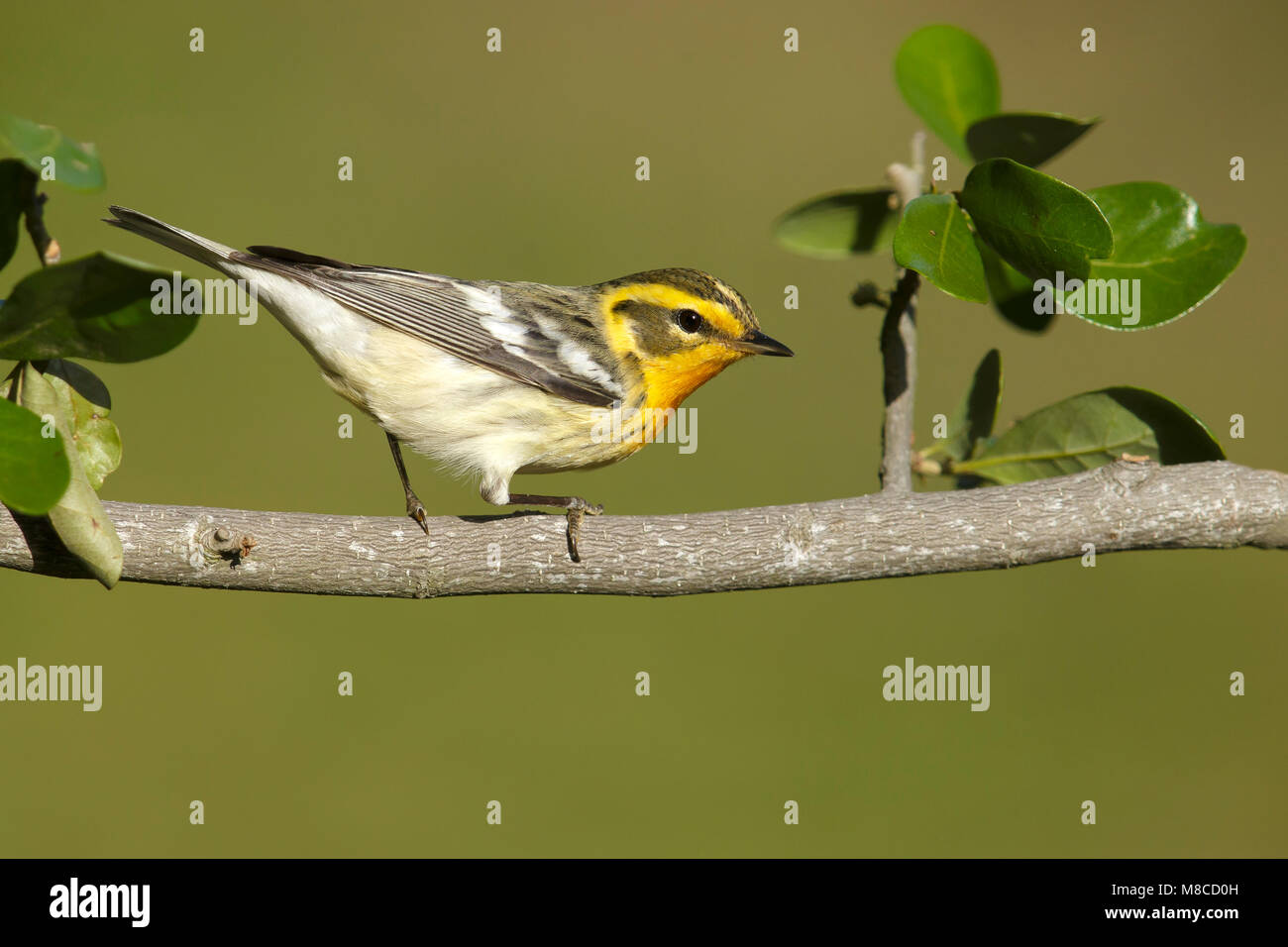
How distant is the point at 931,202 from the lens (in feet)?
6.10

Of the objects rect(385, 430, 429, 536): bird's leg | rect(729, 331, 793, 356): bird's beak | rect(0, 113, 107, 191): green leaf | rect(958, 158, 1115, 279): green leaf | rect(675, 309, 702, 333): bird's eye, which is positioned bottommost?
rect(385, 430, 429, 536): bird's leg

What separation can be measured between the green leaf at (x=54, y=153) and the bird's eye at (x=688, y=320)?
190cm

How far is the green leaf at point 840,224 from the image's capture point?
2.45 metres

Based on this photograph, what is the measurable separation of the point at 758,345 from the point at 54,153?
206 centimetres

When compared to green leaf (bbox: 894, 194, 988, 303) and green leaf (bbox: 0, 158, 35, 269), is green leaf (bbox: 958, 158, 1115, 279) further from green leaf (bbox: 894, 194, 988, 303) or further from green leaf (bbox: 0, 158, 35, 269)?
green leaf (bbox: 0, 158, 35, 269)

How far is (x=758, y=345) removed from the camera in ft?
9.73

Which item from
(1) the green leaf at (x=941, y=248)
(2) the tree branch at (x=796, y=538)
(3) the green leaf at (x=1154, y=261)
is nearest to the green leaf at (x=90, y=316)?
(2) the tree branch at (x=796, y=538)

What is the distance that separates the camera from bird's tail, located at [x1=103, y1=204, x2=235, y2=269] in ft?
7.10

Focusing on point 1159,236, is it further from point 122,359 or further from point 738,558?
point 122,359

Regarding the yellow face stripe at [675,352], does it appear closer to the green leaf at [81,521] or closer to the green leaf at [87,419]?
the green leaf at [87,419]

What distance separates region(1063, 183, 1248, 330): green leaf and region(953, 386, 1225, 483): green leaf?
0.81ft

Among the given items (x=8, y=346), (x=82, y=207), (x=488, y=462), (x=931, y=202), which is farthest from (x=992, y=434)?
(x=82, y=207)

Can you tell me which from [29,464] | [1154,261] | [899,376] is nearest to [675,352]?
[899,376]

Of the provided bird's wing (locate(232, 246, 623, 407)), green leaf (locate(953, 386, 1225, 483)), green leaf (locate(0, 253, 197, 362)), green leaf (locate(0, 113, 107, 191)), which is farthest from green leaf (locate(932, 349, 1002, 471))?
green leaf (locate(0, 113, 107, 191))
